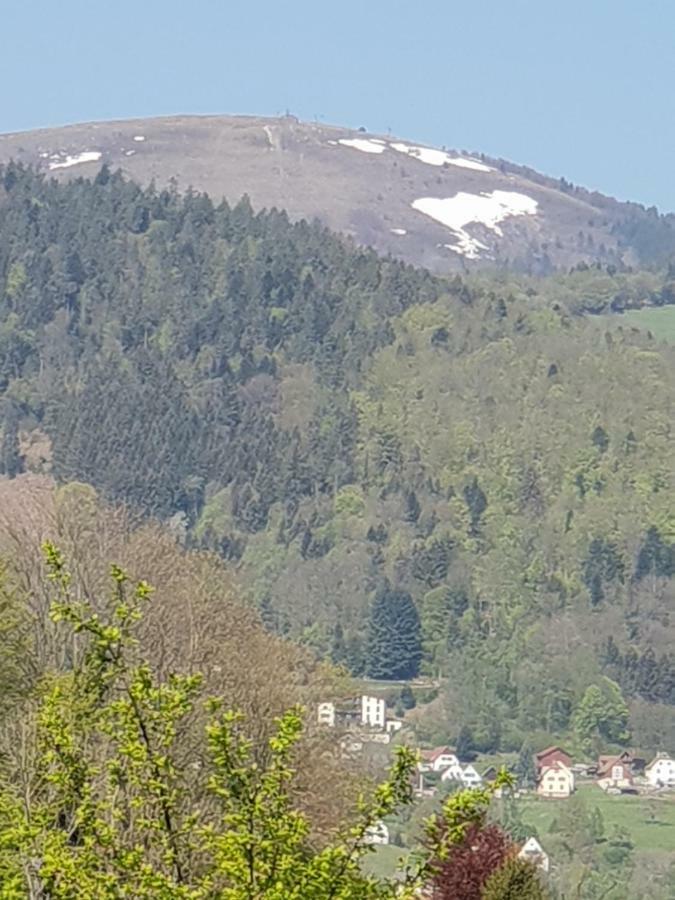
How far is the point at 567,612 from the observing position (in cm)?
13762

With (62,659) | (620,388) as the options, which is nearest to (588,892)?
(62,659)

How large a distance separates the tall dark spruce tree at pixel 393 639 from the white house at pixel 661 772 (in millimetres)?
22157

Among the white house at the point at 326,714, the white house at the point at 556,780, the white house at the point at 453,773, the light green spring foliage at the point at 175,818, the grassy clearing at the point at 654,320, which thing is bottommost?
the white house at the point at 556,780

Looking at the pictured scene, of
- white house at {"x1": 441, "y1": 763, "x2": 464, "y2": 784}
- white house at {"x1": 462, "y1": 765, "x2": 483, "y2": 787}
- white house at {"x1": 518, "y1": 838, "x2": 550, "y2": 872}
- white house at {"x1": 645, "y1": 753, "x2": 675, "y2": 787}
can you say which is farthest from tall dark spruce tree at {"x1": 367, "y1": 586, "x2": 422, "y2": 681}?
white house at {"x1": 518, "y1": 838, "x2": 550, "y2": 872}

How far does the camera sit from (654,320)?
189625mm

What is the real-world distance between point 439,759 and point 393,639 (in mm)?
29462

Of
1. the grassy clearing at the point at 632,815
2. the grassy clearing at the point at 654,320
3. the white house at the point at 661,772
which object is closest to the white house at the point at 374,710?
the grassy clearing at the point at 632,815

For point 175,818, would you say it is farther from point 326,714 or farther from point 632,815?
point 632,815

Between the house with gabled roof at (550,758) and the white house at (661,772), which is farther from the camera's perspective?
the white house at (661,772)

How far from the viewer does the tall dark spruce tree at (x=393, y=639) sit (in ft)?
430

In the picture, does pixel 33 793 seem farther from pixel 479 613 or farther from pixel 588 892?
pixel 479 613

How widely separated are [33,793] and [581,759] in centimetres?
10134

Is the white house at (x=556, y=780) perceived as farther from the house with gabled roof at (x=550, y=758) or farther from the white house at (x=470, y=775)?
the white house at (x=470, y=775)

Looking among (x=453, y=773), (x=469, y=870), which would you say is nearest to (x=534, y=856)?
(x=469, y=870)
